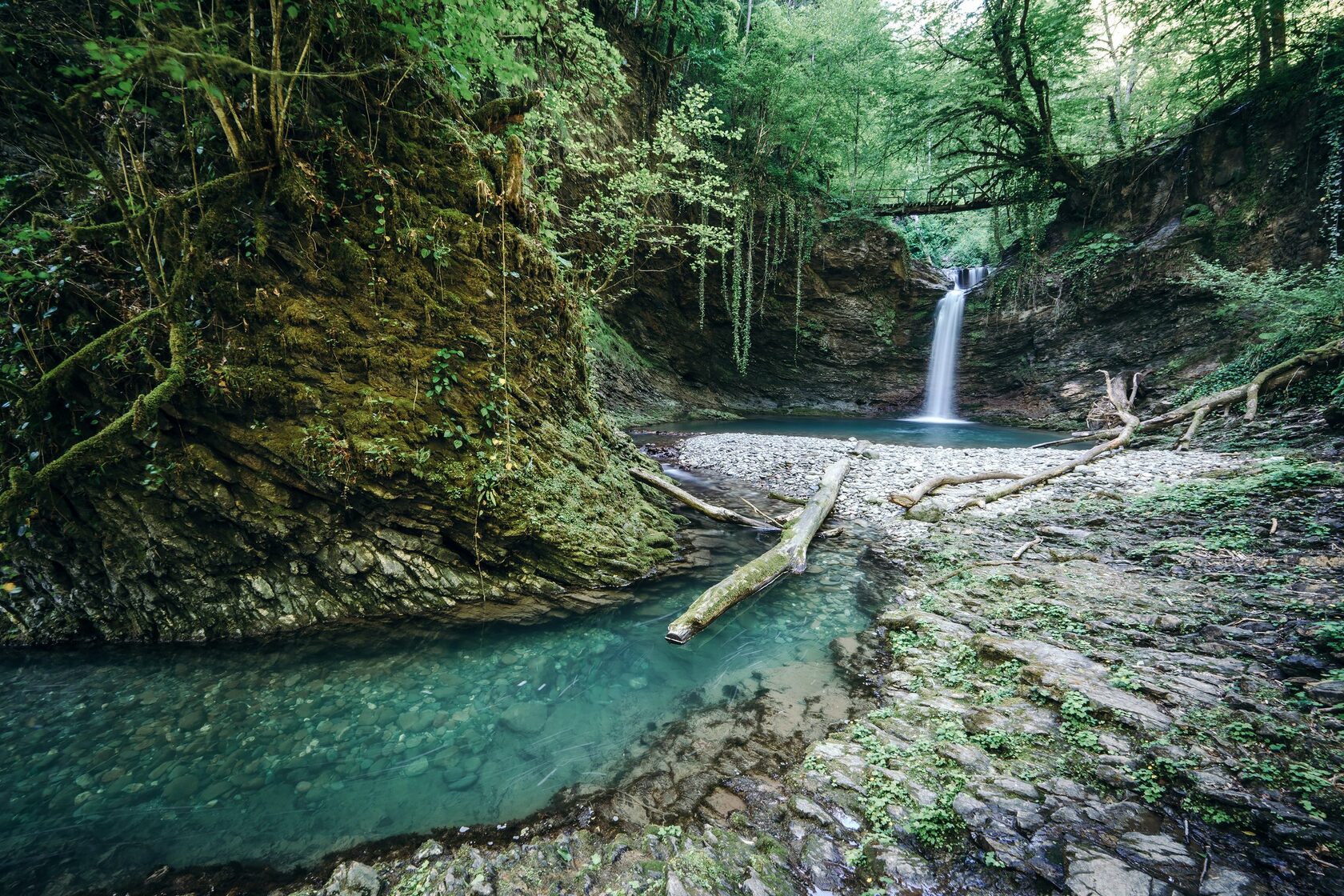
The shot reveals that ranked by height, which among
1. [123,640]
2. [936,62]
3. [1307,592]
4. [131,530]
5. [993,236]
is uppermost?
[936,62]

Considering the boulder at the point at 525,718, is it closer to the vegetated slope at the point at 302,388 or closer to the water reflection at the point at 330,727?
the water reflection at the point at 330,727

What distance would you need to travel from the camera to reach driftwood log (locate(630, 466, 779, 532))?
20.6 feet

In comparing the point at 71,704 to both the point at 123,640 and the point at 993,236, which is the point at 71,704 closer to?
the point at 123,640

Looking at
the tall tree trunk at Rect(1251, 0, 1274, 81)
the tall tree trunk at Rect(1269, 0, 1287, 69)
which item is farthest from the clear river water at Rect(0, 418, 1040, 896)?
the tall tree trunk at Rect(1269, 0, 1287, 69)

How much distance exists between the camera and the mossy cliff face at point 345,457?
11.0 feet

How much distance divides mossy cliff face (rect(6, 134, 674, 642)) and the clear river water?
36 centimetres

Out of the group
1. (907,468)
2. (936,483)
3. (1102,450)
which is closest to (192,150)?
(936,483)

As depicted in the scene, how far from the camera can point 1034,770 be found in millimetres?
2232

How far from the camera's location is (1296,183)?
1143 centimetres

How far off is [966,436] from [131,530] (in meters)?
17.1

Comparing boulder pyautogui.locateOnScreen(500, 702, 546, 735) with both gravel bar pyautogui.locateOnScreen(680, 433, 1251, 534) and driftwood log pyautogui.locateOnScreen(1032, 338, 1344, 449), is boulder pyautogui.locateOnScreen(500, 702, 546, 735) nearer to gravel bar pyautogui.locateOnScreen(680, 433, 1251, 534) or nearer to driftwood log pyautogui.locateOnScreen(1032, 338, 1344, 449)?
gravel bar pyautogui.locateOnScreen(680, 433, 1251, 534)

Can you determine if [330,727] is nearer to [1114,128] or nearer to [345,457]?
[345,457]

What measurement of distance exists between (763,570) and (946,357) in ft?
61.9

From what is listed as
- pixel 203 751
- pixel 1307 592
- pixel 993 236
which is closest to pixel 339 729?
pixel 203 751
